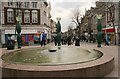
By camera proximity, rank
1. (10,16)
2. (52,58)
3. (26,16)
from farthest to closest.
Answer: (26,16) < (10,16) < (52,58)

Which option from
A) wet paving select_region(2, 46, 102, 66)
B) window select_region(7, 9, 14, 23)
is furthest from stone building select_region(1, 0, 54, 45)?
wet paving select_region(2, 46, 102, 66)

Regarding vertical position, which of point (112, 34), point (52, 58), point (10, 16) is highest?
point (10, 16)

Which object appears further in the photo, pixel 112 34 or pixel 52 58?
pixel 112 34

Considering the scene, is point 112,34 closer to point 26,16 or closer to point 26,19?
point 26,19

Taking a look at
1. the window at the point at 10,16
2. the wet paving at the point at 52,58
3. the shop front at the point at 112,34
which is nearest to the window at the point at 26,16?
the window at the point at 10,16

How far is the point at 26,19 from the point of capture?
4231cm

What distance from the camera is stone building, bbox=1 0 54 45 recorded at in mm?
41312

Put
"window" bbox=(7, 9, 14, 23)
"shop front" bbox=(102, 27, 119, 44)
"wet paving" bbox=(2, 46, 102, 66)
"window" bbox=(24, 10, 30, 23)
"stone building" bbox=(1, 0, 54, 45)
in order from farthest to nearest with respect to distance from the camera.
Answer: "window" bbox=(24, 10, 30, 23) → "window" bbox=(7, 9, 14, 23) → "stone building" bbox=(1, 0, 54, 45) → "shop front" bbox=(102, 27, 119, 44) → "wet paving" bbox=(2, 46, 102, 66)

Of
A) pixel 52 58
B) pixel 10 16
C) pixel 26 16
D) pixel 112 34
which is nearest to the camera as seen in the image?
pixel 52 58

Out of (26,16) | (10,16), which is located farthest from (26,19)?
(10,16)

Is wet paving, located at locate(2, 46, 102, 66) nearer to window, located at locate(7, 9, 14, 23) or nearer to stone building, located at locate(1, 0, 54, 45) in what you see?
stone building, located at locate(1, 0, 54, 45)

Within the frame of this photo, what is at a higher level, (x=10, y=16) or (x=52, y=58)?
(x=10, y=16)

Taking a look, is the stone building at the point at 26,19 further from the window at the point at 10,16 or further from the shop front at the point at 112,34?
the shop front at the point at 112,34

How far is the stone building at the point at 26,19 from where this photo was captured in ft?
136
